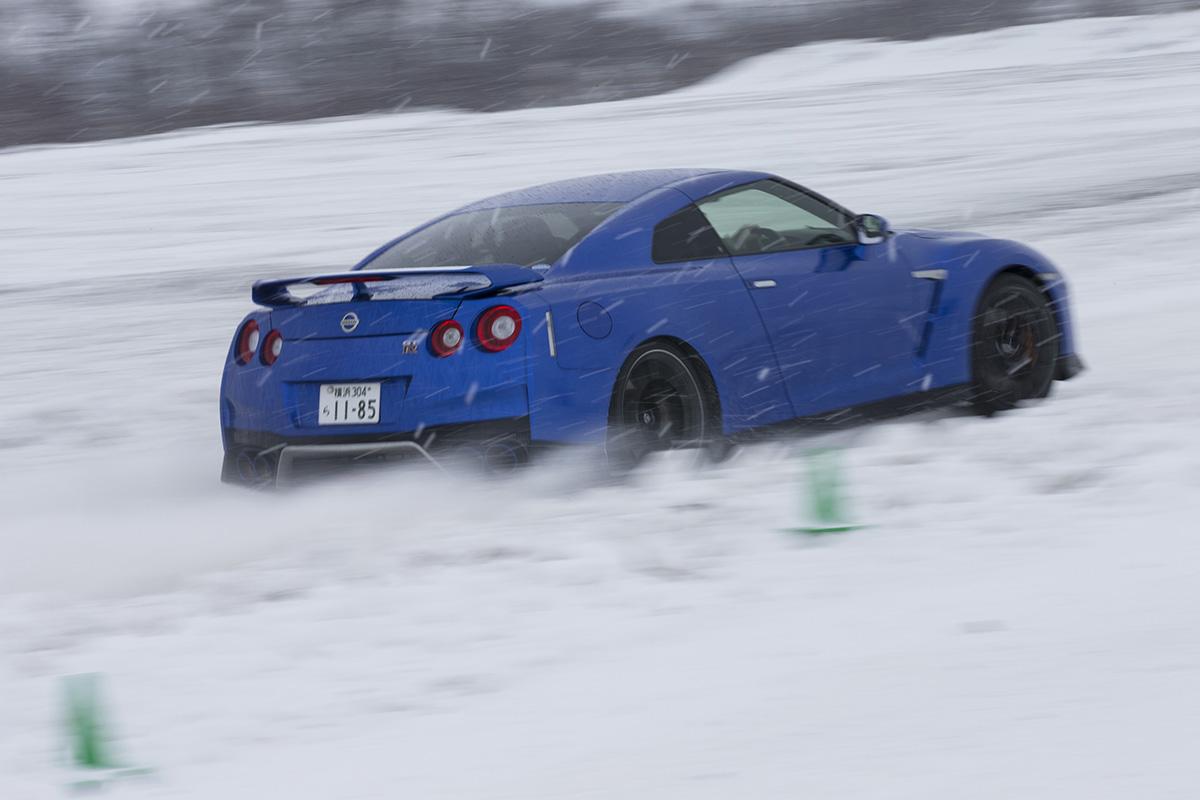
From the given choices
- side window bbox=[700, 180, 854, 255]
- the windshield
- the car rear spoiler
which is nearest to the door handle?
side window bbox=[700, 180, 854, 255]

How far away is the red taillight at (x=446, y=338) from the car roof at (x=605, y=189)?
1065 mm

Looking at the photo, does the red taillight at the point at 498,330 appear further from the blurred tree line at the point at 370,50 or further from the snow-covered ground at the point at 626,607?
the blurred tree line at the point at 370,50

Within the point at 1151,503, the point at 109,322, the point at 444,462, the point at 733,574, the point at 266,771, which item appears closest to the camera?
the point at 266,771

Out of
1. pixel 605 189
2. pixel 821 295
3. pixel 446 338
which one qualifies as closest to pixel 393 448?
pixel 446 338

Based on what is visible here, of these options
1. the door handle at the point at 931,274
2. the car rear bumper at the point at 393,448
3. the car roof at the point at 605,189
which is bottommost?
the car rear bumper at the point at 393,448

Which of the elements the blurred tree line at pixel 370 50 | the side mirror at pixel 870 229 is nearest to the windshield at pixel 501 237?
the side mirror at pixel 870 229

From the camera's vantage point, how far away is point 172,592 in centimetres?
509

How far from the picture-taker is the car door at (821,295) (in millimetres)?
6582

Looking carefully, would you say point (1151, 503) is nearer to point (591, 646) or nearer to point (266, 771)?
point (591, 646)

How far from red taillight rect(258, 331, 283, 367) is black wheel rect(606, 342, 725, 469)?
50.3 inches

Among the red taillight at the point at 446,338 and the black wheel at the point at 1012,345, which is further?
the black wheel at the point at 1012,345

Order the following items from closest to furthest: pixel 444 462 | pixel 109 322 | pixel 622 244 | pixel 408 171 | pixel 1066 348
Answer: pixel 444 462, pixel 622 244, pixel 1066 348, pixel 109 322, pixel 408 171

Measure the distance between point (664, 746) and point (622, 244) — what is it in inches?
116

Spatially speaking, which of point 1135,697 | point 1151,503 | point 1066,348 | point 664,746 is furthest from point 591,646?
point 1066,348
